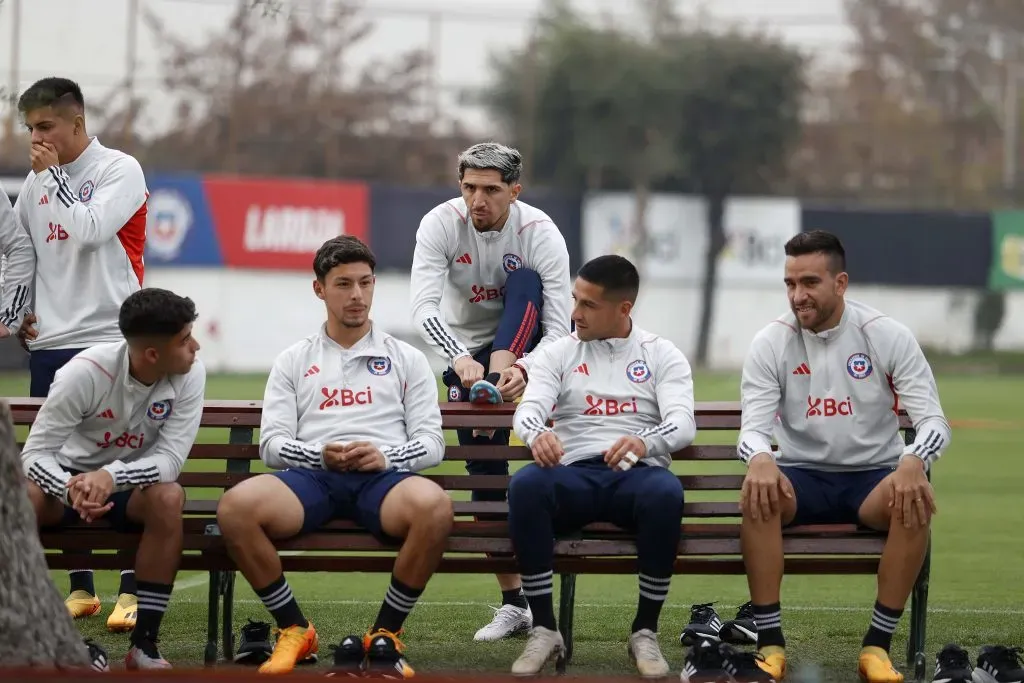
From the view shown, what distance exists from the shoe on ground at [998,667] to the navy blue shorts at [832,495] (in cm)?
63

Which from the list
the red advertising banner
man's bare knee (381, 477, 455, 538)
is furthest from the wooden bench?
the red advertising banner

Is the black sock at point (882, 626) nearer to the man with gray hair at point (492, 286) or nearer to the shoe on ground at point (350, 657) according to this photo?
the man with gray hair at point (492, 286)

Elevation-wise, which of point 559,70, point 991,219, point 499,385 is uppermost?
point 559,70

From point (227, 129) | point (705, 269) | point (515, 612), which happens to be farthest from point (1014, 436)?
point (227, 129)

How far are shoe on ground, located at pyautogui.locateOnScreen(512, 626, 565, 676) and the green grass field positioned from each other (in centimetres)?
Result: 24

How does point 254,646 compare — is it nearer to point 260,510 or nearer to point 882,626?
point 260,510

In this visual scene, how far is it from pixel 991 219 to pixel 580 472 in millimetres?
29836

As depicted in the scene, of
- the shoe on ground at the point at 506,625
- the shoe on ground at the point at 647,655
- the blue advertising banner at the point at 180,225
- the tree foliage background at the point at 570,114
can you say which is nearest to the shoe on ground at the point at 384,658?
the shoe on ground at the point at 647,655

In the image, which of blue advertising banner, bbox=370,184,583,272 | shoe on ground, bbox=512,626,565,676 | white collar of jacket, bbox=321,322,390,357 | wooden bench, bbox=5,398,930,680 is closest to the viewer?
shoe on ground, bbox=512,626,565,676

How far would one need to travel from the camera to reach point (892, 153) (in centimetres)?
3644

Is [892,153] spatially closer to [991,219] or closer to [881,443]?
[991,219]

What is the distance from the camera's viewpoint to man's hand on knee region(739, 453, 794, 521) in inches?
195

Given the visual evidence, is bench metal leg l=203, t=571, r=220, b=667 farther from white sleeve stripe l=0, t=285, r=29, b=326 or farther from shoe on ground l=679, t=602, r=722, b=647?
shoe on ground l=679, t=602, r=722, b=647

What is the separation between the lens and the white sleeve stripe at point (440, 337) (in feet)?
19.5
